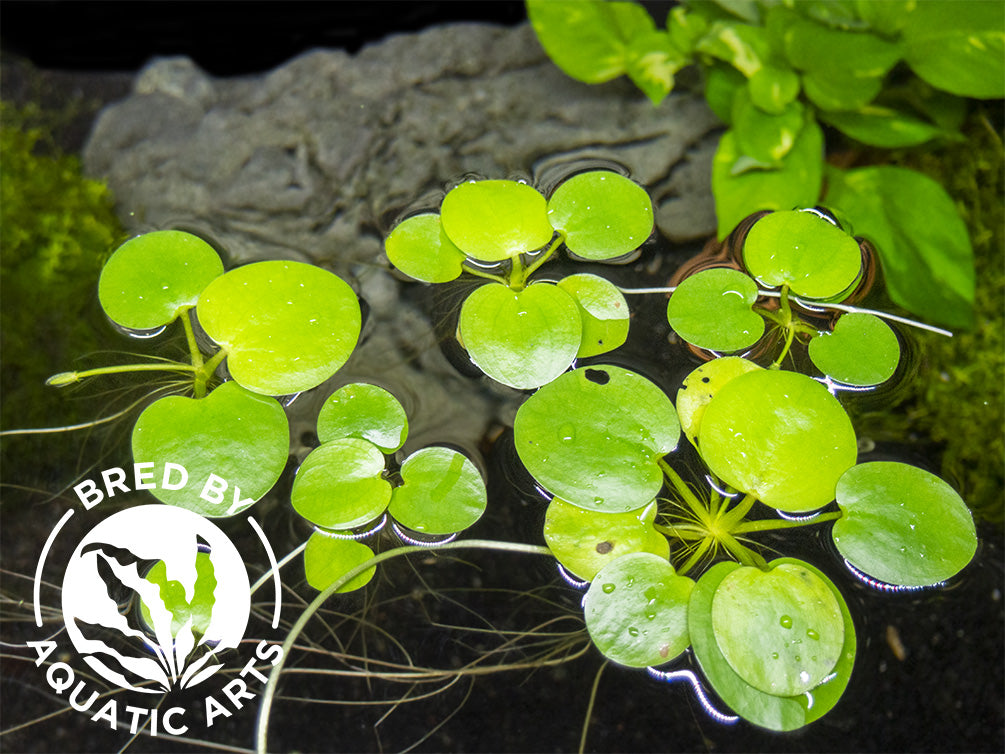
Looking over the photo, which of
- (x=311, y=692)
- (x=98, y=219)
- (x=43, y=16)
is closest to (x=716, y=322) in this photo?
(x=311, y=692)

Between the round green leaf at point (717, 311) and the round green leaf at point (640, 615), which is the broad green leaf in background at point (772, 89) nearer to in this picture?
the round green leaf at point (717, 311)

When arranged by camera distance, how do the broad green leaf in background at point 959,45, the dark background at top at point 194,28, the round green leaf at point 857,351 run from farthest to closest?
the dark background at top at point 194,28 → the broad green leaf in background at point 959,45 → the round green leaf at point 857,351

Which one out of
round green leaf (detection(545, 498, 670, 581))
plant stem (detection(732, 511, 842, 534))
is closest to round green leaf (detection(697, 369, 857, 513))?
plant stem (detection(732, 511, 842, 534))

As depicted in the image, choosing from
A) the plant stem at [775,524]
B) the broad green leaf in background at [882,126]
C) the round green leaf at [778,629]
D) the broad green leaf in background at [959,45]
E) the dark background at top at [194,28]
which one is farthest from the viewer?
the dark background at top at [194,28]

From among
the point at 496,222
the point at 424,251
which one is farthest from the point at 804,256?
the point at 424,251

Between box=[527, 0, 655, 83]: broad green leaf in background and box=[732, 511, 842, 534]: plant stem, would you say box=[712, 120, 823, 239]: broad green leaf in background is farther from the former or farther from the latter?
box=[732, 511, 842, 534]: plant stem

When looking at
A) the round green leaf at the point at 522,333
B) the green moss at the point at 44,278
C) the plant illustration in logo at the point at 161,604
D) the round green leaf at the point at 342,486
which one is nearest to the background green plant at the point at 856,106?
the round green leaf at the point at 522,333

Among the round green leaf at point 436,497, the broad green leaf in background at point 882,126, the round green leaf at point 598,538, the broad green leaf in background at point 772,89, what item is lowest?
the round green leaf at point 598,538
